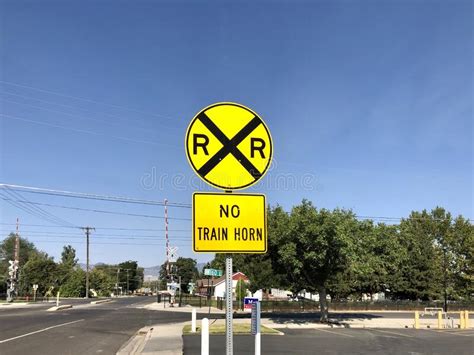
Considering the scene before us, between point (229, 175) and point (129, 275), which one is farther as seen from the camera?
point (129, 275)

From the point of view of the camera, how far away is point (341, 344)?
16531 millimetres

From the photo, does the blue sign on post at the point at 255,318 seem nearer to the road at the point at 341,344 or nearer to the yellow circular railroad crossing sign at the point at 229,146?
the yellow circular railroad crossing sign at the point at 229,146

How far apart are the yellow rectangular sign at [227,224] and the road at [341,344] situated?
10.2 m

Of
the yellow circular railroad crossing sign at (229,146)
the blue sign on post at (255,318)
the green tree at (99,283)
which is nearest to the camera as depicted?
the yellow circular railroad crossing sign at (229,146)

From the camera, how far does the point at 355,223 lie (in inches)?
1005

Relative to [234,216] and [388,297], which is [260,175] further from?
[388,297]

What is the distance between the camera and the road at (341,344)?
47.6 ft

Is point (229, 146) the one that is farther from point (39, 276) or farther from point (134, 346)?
point (39, 276)

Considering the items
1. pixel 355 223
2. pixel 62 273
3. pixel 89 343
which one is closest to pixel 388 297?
pixel 355 223

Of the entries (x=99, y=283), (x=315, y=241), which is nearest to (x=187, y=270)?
(x=99, y=283)

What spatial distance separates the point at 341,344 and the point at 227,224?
561 inches

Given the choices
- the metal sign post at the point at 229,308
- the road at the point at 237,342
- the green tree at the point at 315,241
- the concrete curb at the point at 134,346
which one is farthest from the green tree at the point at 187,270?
the metal sign post at the point at 229,308

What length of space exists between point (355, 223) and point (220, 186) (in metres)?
22.6

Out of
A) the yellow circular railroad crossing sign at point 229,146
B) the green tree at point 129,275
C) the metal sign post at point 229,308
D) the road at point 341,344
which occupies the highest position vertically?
the yellow circular railroad crossing sign at point 229,146
